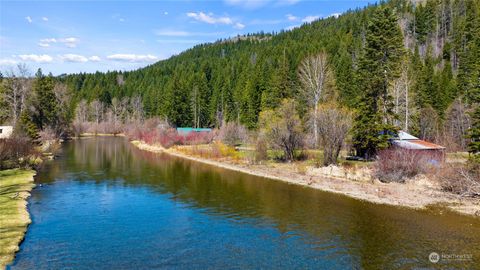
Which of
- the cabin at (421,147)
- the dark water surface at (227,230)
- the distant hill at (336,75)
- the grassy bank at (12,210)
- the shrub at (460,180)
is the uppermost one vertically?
the distant hill at (336,75)

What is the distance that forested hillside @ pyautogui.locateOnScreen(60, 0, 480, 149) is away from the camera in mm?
60188

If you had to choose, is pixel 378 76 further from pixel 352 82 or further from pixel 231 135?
pixel 352 82

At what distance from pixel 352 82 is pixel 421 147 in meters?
38.4

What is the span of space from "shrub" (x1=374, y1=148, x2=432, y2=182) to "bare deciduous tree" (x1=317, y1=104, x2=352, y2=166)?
5827 millimetres

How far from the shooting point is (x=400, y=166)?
33.1 metres

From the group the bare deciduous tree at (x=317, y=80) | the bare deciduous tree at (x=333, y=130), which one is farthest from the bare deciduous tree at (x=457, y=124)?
the bare deciduous tree at (x=333, y=130)

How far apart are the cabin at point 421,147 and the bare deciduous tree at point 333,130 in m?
5.34

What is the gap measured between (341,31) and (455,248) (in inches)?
4153

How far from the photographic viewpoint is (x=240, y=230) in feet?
70.6

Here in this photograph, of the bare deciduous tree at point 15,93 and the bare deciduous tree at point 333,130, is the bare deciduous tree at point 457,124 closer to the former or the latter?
the bare deciduous tree at point 333,130

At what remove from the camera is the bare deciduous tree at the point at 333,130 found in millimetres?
38688

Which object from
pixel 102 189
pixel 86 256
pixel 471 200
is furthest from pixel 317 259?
pixel 102 189

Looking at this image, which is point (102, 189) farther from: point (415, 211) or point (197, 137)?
point (197, 137)
